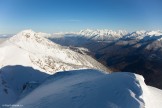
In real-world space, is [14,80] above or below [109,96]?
below

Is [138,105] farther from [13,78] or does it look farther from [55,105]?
[13,78]

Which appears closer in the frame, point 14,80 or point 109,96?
point 109,96

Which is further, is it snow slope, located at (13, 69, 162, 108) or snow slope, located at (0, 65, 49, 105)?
snow slope, located at (0, 65, 49, 105)

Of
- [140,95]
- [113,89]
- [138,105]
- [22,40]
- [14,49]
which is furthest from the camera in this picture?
[22,40]

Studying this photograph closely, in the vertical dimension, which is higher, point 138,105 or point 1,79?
point 138,105

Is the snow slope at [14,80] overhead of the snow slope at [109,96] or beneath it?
beneath

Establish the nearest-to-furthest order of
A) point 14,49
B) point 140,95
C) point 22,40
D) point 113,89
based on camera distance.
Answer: point 140,95
point 113,89
point 14,49
point 22,40

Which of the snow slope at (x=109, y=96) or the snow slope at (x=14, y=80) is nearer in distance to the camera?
the snow slope at (x=109, y=96)

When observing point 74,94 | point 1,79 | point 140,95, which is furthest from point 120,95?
point 1,79

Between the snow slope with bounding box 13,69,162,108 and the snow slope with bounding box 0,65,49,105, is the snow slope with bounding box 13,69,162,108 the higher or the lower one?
Answer: the higher one

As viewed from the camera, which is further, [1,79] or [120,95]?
[1,79]

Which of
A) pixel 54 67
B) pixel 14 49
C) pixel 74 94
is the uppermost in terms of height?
pixel 74 94
